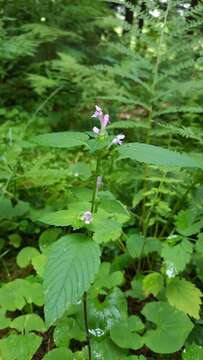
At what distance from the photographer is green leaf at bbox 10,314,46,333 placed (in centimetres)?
163

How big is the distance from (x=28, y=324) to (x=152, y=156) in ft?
2.94

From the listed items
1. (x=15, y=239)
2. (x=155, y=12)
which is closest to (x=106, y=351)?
(x=15, y=239)

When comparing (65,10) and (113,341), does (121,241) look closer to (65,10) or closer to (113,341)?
(113,341)

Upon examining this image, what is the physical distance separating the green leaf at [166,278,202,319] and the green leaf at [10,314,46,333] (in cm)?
51

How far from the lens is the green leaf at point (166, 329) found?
1.49m

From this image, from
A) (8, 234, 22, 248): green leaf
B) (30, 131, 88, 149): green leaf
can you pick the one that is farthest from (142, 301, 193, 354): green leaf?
(8, 234, 22, 248): green leaf

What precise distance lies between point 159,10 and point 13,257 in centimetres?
165

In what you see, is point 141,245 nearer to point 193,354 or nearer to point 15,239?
point 193,354

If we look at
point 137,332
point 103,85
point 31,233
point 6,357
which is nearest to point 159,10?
point 103,85

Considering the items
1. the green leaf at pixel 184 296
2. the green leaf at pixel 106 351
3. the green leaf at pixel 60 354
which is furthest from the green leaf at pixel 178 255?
the green leaf at pixel 60 354

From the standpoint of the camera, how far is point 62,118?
4.19 meters

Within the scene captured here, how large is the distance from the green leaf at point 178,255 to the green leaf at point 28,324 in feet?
1.79

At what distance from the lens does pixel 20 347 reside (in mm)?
1523

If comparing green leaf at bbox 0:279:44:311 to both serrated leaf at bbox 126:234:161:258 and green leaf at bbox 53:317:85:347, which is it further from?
serrated leaf at bbox 126:234:161:258
